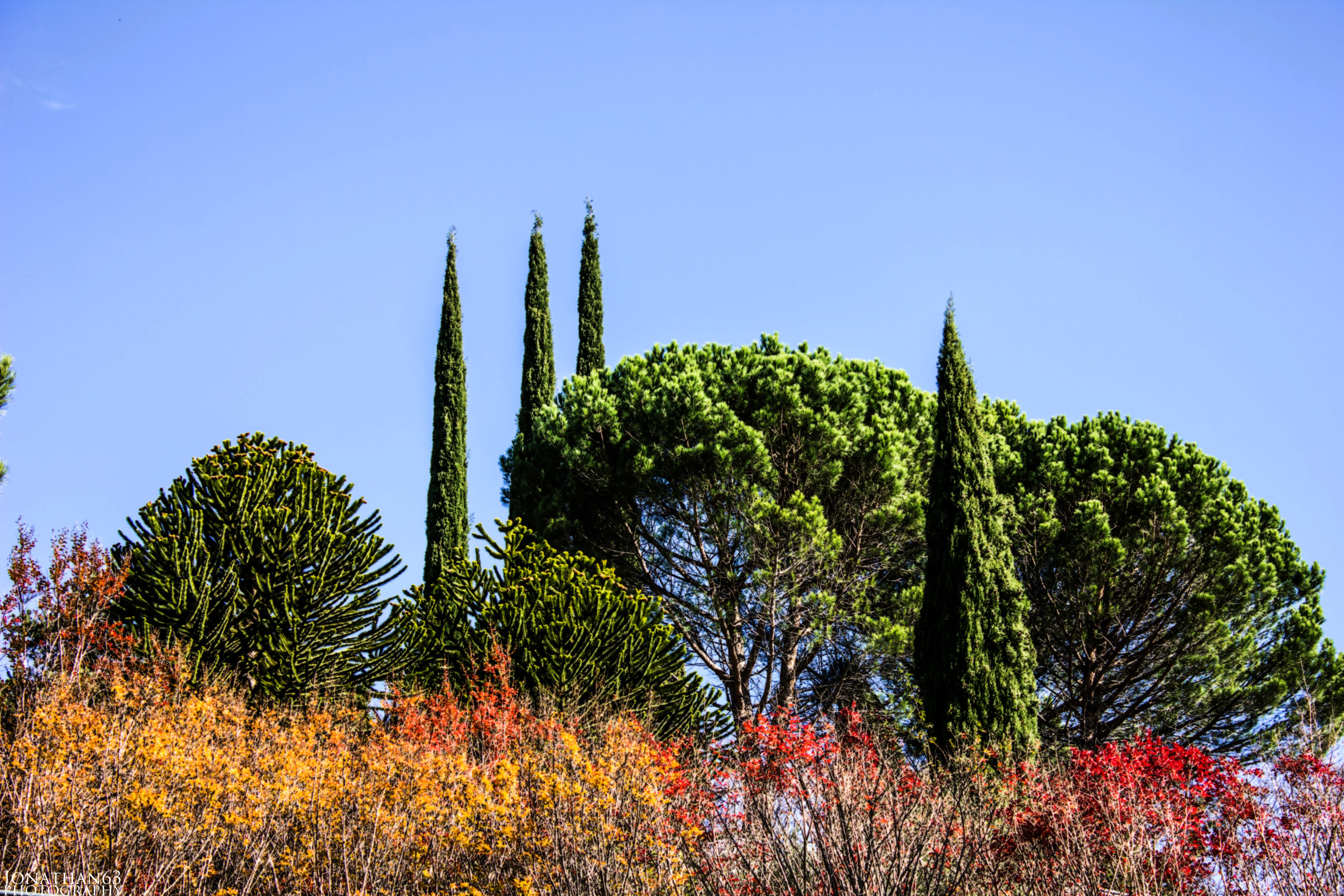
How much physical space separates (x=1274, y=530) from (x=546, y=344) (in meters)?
14.6

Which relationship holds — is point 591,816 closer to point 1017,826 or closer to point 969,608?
point 1017,826

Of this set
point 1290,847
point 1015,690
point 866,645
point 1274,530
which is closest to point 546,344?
point 866,645

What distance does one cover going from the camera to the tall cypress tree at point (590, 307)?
22.1 meters

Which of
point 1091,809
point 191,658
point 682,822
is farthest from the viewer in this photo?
point 191,658

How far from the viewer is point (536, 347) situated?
22172 mm

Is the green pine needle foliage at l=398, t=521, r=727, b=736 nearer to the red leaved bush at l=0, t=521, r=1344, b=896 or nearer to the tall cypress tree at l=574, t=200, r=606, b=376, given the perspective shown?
the red leaved bush at l=0, t=521, r=1344, b=896

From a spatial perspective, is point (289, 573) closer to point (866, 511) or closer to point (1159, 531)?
point (866, 511)

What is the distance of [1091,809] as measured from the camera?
9438 mm

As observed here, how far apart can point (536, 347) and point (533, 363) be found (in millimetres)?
361

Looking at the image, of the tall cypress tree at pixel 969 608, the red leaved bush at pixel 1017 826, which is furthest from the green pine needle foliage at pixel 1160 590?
the red leaved bush at pixel 1017 826

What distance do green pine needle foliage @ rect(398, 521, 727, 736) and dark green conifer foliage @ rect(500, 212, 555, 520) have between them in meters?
5.36

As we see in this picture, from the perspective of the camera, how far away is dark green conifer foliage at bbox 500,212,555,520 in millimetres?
20156

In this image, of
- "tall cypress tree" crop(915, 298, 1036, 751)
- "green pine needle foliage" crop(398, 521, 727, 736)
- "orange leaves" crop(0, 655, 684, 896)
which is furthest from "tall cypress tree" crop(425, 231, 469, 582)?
"orange leaves" crop(0, 655, 684, 896)

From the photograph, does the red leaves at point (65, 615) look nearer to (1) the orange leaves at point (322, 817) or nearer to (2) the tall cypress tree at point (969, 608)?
(1) the orange leaves at point (322, 817)
